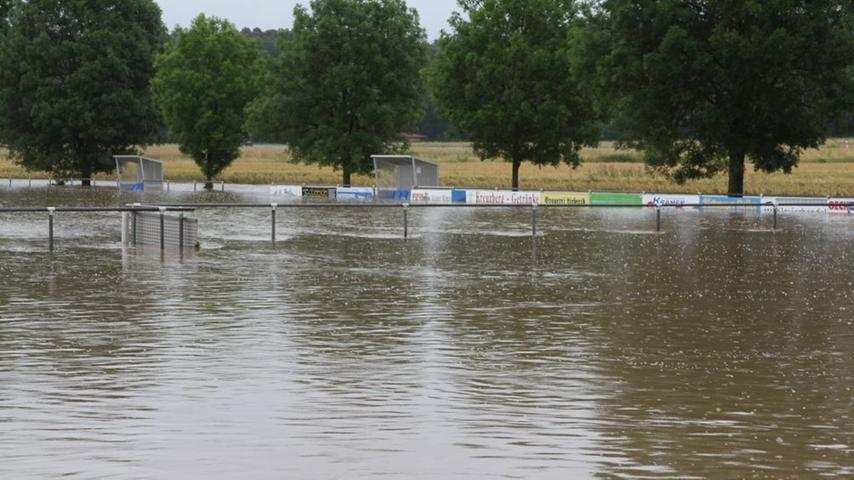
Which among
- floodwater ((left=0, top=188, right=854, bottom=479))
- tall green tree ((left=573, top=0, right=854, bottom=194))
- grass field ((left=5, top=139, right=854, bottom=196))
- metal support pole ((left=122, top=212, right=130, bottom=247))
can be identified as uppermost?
tall green tree ((left=573, top=0, right=854, bottom=194))

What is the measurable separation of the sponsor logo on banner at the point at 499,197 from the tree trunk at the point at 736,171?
8.68 meters

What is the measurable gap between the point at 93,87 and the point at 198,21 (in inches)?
334

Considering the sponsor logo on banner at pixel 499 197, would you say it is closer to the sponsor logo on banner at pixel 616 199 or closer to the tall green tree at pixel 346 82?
the sponsor logo on banner at pixel 616 199

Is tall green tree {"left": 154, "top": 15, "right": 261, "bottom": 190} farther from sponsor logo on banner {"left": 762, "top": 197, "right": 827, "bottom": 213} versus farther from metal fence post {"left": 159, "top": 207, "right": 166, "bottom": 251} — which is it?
metal fence post {"left": 159, "top": 207, "right": 166, "bottom": 251}

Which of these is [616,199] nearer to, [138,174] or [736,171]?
[736,171]

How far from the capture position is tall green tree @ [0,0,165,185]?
92125 millimetres

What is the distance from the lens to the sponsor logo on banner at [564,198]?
5771 cm

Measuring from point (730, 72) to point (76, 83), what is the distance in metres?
51.1

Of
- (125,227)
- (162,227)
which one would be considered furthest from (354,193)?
(162,227)

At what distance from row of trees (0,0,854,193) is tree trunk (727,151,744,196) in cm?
10

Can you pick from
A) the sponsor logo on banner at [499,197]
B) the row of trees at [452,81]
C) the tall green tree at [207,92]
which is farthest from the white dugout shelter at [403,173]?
the tall green tree at [207,92]

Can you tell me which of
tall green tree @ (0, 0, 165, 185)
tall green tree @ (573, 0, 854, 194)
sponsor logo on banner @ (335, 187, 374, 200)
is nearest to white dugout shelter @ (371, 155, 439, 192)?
sponsor logo on banner @ (335, 187, 374, 200)

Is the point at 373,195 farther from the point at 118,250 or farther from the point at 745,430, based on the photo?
the point at 745,430

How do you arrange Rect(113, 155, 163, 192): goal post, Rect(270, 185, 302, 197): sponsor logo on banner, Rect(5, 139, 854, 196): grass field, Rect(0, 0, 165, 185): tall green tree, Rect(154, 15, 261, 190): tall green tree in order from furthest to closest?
Rect(0, 0, 165, 185): tall green tree < Rect(154, 15, 261, 190): tall green tree < Rect(113, 155, 163, 192): goal post < Rect(5, 139, 854, 196): grass field < Rect(270, 185, 302, 197): sponsor logo on banner
